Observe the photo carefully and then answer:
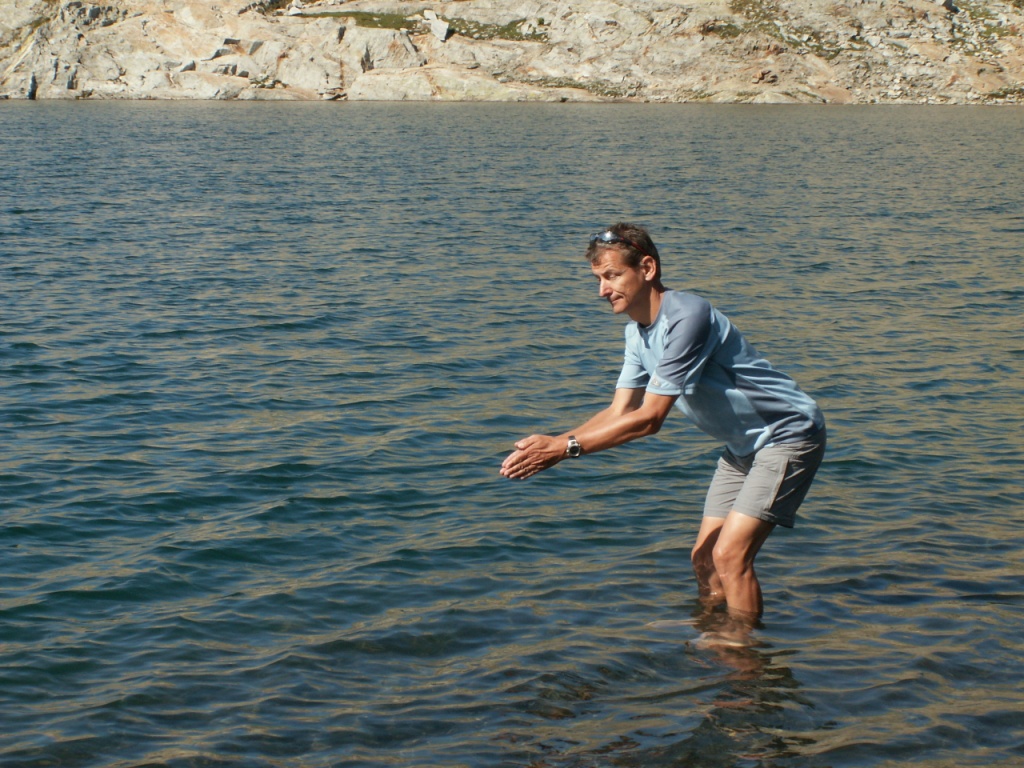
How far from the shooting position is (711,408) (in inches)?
292

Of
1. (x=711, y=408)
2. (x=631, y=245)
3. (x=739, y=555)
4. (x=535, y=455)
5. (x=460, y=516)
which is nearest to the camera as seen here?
(x=535, y=455)

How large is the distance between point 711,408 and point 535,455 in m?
1.37

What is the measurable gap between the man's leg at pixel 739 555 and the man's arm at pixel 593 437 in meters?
1.18

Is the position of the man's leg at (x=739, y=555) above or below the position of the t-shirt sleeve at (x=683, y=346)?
below

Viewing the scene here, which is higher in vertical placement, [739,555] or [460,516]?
[739,555]

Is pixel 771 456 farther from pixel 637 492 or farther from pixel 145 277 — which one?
pixel 145 277

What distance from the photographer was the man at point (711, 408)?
22.5 ft

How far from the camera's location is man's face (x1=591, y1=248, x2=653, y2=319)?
694cm

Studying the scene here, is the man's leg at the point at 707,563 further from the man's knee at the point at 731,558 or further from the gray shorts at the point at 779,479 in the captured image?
the gray shorts at the point at 779,479

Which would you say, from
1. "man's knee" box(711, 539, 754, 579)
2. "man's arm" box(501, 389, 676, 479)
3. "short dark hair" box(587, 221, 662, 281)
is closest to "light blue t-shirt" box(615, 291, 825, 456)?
"man's arm" box(501, 389, 676, 479)

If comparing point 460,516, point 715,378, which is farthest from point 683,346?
point 460,516

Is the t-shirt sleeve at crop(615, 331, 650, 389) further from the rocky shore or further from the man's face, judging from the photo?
the rocky shore

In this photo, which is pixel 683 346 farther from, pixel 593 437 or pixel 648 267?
pixel 593 437

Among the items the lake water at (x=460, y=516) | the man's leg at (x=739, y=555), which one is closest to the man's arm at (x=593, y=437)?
the man's leg at (x=739, y=555)
